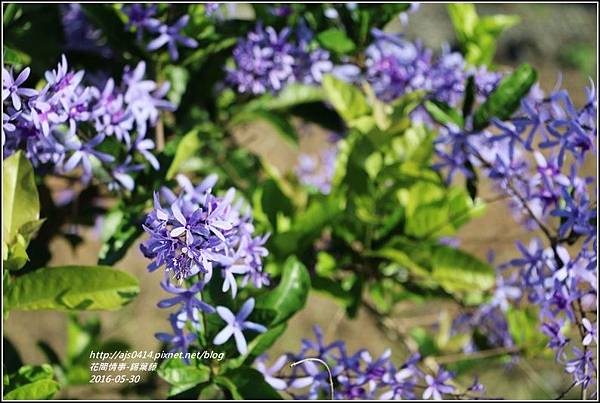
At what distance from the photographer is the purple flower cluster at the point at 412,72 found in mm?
1528

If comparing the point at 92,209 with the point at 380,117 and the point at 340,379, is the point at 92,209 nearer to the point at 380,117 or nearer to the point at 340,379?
the point at 380,117

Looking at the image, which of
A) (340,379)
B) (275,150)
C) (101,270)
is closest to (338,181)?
(340,379)

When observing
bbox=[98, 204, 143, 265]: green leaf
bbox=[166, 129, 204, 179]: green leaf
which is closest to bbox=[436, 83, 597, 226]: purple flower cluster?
bbox=[166, 129, 204, 179]: green leaf

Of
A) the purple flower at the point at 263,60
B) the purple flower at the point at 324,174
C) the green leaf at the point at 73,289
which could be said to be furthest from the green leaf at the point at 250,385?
the purple flower at the point at 324,174

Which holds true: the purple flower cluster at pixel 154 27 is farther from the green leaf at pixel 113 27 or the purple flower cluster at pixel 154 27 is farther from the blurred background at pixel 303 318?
the blurred background at pixel 303 318

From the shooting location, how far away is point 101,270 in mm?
1124

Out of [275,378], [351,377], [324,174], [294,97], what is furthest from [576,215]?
[324,174]

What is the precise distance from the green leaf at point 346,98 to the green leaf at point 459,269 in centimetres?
29

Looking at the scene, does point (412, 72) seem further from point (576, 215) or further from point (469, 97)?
point (576, 215)

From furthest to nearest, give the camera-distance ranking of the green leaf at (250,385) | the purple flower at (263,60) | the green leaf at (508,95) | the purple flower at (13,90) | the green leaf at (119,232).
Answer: the purple flower at (263,60) < the green leaf at (508,95) < the green leaf at (119,232) < the green leaf at (250,385) < the purple flower at (13,90)

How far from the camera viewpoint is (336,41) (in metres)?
1.47

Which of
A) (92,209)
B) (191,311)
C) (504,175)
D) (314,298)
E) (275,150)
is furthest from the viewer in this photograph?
(275,150)

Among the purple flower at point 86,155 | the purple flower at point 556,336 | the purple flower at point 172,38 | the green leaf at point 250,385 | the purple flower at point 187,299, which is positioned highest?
the purple flower at point 172,38

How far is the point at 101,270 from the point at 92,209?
24.2 inches
